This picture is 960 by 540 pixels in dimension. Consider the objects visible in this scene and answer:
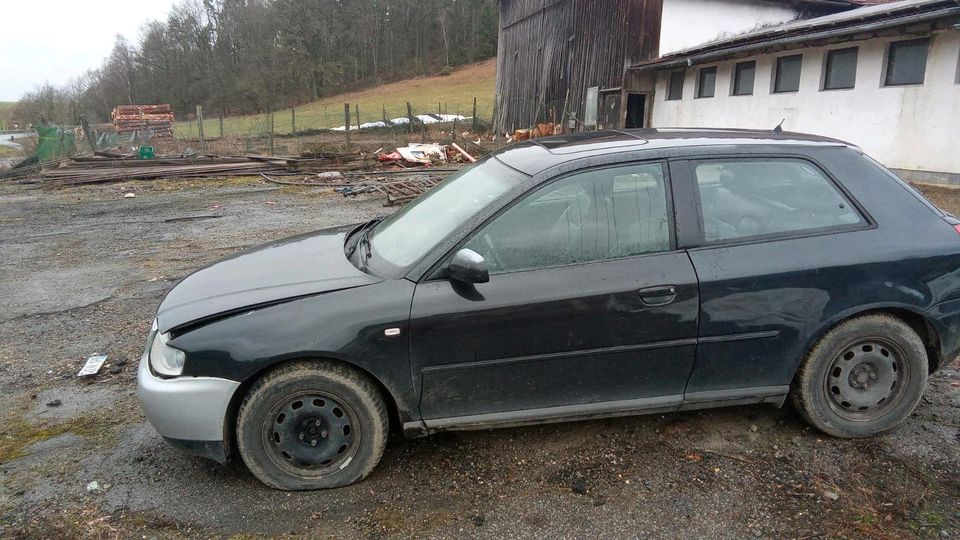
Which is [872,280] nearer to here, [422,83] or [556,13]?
[556,13]

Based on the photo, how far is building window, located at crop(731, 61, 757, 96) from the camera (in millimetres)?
15450

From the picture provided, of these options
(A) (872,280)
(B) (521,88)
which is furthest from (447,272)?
(B) (521,88)

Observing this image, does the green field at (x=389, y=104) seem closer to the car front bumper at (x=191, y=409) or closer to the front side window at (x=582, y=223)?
the car front bumper at (x=191, y=409)

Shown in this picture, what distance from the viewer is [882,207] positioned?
10.0 ft

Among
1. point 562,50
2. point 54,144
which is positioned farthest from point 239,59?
point 562,50

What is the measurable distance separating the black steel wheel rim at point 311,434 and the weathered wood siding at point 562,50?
18133 millimetres

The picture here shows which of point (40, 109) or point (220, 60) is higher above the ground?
point (220, 60)

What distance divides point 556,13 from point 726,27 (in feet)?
23.1

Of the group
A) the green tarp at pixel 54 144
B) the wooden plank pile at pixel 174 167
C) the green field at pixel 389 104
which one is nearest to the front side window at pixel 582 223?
the wooden plank pile at pixel 174 167

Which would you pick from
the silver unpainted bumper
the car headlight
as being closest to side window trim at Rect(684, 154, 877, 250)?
the silver unpainted bumper

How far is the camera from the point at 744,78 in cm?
1575

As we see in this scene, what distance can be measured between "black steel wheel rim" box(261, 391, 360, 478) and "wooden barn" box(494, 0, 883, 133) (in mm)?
18085

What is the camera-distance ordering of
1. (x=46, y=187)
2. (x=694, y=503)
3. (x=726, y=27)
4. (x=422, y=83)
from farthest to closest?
(x=422, y=83) < (x=726, y=27) < (x=46, y=187) < (x=694, y=503)

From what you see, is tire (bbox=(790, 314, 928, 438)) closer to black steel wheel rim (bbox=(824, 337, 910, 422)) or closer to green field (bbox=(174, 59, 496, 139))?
black steel wheel rim (bbox=(824, 337, 910, 422))
